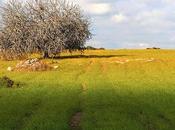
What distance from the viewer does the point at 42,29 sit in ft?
299

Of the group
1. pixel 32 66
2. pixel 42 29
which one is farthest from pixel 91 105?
pixel 42 29

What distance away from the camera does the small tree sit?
3588 inches

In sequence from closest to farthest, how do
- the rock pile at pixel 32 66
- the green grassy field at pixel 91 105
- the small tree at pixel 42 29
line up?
1. the green grassy field at pixel 91 105
2. the rock pile at pixel 32 66
3. the small tree at pixel 42 29

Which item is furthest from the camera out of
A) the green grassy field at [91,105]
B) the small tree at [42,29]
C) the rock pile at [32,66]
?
the small tree at [42,29]

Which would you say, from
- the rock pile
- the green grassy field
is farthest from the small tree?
the green grassy field

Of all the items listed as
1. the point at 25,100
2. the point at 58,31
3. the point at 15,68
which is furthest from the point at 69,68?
the point at 25,100

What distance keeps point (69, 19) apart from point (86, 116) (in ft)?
223

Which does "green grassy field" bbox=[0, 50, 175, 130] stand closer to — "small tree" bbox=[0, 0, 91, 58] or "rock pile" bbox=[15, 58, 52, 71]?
"rock pile" bbox=[15, 58, 52, 71]

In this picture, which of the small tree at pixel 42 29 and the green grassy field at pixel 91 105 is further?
the small tree at pixel 42 29

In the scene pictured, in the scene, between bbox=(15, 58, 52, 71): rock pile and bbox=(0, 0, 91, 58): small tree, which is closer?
bbox=(15, 58, 52, 71): rock pile

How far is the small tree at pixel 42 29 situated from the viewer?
299ft

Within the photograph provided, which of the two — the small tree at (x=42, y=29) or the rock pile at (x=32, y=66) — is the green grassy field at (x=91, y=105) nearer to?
the rock pile at (x=32, y=66)

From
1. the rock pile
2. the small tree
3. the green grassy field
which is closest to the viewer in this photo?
the green grassy field

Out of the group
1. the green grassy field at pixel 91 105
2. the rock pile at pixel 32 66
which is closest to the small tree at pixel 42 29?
the rock pile at pixel 32 66
